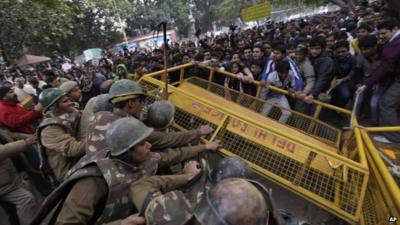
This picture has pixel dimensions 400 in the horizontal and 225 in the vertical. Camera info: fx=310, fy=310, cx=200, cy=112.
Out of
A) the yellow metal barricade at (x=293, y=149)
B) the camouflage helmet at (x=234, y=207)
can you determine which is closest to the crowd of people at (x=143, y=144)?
the camouflage helmet at (x=234, y=207)

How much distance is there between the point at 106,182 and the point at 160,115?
1.41 m

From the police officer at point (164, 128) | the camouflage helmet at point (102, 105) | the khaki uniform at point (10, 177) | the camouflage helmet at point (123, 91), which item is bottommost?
the khaki uniform at point (10, 177)

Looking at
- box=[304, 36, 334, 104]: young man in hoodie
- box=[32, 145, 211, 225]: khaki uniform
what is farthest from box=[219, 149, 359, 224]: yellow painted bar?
box=[304, 36, 334, 104]: young man in hoodie

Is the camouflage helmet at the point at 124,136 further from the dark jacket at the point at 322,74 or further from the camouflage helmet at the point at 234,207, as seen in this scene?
the dark jacket at the point at 322,74

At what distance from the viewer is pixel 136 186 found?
6.59 ft

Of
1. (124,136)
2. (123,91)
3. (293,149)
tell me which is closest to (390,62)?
(293,149)

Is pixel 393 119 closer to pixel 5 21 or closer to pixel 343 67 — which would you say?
pixel 343 67

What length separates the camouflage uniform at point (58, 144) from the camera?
2.94m

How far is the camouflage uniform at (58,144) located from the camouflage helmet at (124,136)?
40.1 inches

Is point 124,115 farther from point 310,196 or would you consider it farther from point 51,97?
point 310,196

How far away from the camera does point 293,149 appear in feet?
10.4

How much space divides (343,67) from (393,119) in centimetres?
160

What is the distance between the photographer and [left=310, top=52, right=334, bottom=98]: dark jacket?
517 cm

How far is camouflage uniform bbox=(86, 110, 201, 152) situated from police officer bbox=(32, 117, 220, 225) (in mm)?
531
